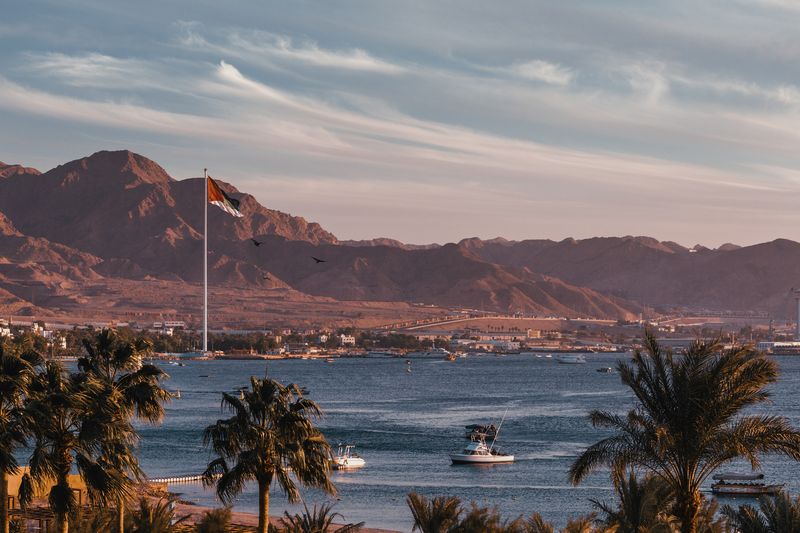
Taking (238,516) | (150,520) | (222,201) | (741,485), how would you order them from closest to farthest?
1. (150,520)
2. (238,516)
3. (741,485)
4. (222,201)

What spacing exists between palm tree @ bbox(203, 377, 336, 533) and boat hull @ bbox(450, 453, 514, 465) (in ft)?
151

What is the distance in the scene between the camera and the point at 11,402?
78.2ft

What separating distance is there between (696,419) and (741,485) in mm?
37761

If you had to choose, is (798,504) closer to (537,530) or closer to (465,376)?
(537,530)

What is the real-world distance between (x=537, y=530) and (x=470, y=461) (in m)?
46.3

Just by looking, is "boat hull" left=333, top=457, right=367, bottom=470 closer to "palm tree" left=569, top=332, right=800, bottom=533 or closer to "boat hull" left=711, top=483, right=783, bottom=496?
"boat hull" left=711, top=483, right=783, bottom=496

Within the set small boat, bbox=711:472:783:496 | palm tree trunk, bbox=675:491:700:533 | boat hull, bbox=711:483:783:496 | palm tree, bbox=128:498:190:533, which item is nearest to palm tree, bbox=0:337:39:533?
palm tree, bbox=128:498:190:533

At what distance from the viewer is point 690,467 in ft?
74.9

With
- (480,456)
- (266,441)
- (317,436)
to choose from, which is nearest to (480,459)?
(480,456)

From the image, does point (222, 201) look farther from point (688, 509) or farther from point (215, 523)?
point (688, 509)

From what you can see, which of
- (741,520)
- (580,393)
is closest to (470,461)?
(741,520)

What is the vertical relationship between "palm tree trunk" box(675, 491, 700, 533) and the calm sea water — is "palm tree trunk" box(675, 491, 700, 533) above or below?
above

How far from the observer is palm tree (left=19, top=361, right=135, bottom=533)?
74.3 feet

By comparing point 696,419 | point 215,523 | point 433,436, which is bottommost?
point 433,436
